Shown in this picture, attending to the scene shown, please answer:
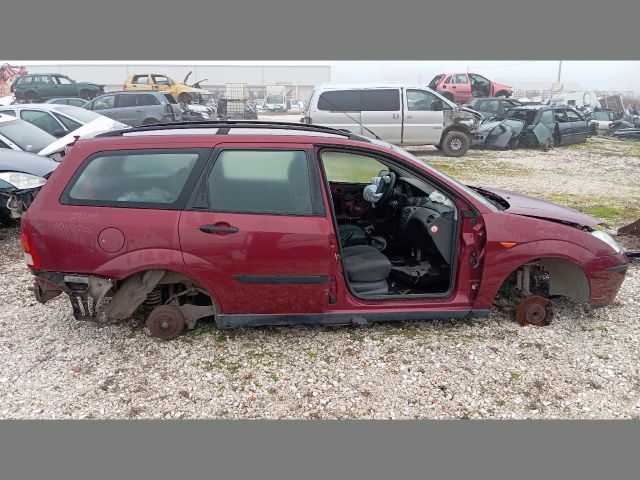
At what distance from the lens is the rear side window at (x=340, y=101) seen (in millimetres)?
12665

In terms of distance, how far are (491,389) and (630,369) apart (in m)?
1.07

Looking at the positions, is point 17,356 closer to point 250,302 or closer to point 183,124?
point 250,302

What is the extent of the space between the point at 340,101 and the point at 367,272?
32.0 ft

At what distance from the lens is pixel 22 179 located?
591cm

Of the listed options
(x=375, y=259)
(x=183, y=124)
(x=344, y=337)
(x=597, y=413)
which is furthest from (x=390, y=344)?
(x=183, y=124)

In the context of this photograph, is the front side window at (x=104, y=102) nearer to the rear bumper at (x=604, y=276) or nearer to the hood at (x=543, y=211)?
the hood at (x=543, y=211)

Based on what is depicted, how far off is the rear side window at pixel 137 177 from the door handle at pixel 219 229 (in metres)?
0.27

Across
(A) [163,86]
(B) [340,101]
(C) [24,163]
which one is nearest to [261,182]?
(C) [24,163]

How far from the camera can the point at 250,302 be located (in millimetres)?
3529

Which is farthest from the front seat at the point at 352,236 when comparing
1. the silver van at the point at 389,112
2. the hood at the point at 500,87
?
the hood at the point at 500,87

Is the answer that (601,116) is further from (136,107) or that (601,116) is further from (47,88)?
(47,88)

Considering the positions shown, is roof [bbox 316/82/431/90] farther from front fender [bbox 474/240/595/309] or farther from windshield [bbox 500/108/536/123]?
front fender [bbox 474/240/595/309]

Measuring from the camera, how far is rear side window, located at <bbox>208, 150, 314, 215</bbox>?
343 centimetres

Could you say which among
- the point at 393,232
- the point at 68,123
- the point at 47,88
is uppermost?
the point at 47,88
